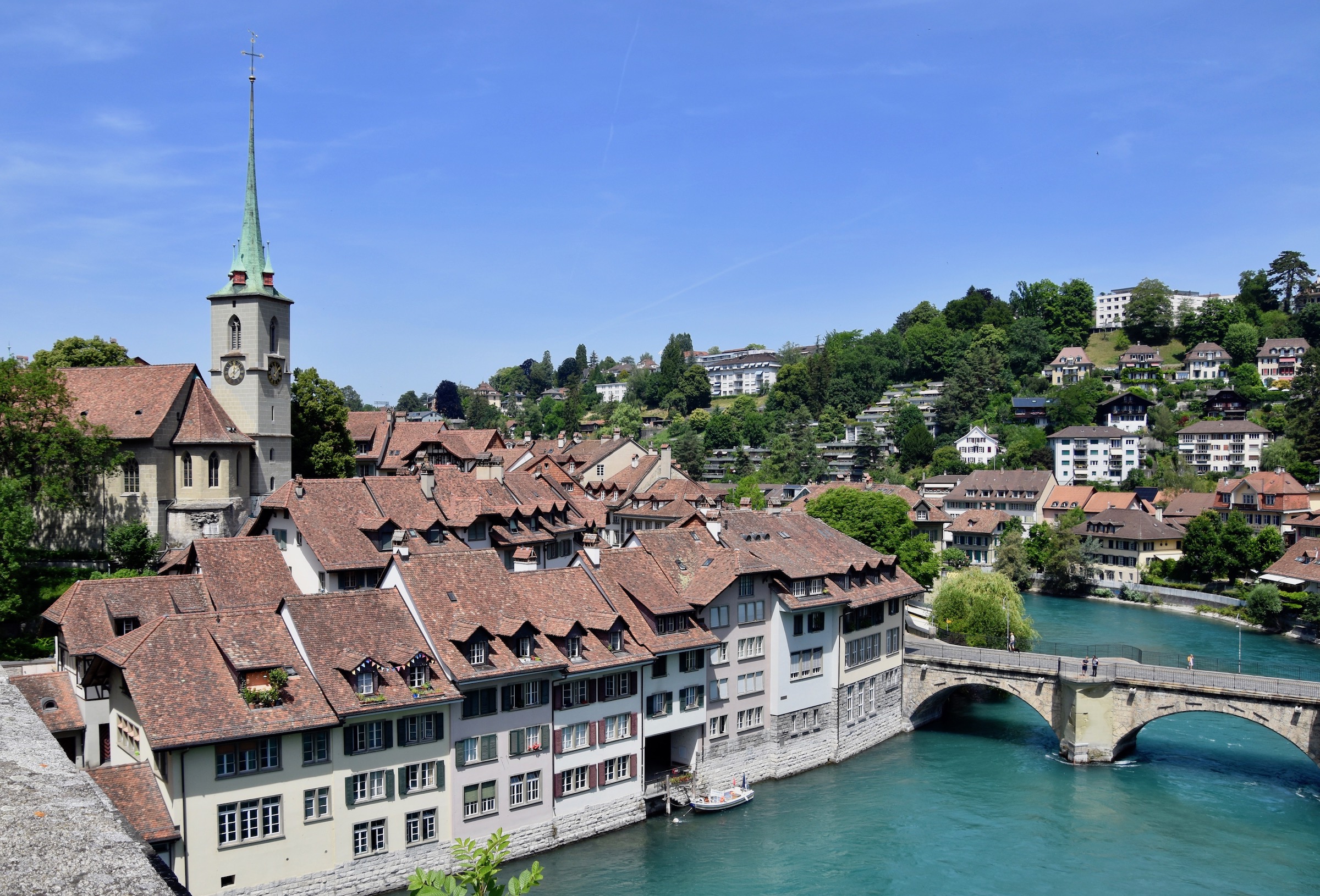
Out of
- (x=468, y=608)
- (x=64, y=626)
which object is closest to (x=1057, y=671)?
(x=468, y=608)

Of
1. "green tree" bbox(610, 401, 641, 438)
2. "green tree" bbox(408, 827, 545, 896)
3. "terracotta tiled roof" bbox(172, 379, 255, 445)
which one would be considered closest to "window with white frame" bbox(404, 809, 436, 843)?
"green tree" bbox(408, 827, 545, 896)

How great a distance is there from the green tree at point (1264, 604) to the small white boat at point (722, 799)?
182ft

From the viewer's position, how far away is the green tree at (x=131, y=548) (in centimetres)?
5156

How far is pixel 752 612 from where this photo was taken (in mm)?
47594

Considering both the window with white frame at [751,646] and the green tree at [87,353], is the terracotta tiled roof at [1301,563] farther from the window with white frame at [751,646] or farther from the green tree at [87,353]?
the green tree at [87,353]

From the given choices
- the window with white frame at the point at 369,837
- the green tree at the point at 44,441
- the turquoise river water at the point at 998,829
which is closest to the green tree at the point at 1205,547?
the turquoise river water at the point at 998,829

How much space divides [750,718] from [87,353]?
1905 inches

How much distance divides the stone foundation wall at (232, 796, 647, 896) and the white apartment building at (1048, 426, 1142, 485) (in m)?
110

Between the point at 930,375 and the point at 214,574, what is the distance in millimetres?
164183

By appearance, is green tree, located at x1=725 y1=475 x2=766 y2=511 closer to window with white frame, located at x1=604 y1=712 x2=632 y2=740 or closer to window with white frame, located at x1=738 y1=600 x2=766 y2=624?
window with white frame, located at x1=738 y1=600 x2=766 y2=624

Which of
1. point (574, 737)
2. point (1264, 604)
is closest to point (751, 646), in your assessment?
point (574, 737)

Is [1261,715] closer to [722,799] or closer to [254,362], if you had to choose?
[722,799]

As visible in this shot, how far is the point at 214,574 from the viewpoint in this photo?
40.8m

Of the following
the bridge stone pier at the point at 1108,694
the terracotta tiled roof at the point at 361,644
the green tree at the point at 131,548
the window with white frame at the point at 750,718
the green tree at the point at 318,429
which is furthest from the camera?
the green tree at the point at 318,429
